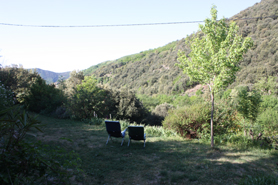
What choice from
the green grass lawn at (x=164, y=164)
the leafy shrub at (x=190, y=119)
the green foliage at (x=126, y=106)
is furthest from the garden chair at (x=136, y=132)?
the green foliage at (x=126, y=106)

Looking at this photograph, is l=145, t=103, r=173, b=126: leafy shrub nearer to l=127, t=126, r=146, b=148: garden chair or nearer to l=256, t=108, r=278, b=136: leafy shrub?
l=256, t=108, r=278, b=136: leafy shrub

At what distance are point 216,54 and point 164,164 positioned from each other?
154 inches

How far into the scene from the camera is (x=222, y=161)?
14.7 ft

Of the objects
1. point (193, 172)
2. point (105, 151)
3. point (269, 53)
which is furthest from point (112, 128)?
point (269, 53)

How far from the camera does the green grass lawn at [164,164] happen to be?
3.45 m

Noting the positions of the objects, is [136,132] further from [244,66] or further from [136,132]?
[244,66]

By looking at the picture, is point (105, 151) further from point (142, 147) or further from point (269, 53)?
point (269, 53)

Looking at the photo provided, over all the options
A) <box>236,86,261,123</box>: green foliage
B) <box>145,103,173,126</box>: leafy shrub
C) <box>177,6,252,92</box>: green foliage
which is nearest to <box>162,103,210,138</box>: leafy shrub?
<box>236,86,261,123</box>: green foliage

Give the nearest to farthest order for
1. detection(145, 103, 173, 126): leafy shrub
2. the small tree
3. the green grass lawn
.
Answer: the green grass lawn, the small tree, detection(145, 103, 173, 126): leafy shrub

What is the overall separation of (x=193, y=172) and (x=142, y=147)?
Answer: 2.37 meters

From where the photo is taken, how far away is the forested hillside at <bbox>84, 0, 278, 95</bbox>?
45.1 m

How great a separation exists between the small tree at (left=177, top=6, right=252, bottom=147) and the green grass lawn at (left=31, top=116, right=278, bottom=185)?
1.46 metres

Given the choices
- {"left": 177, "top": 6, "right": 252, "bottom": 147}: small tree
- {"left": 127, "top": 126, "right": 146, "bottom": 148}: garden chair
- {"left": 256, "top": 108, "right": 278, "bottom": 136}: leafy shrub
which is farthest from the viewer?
{"left": 256, "top": 108, "right": 278, "bottom": 136}: leafy shrub

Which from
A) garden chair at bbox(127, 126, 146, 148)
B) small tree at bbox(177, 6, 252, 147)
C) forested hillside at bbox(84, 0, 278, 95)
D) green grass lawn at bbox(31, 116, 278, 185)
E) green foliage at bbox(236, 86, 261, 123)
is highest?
forested hillside at bbox(84, 0, 278, 95)
